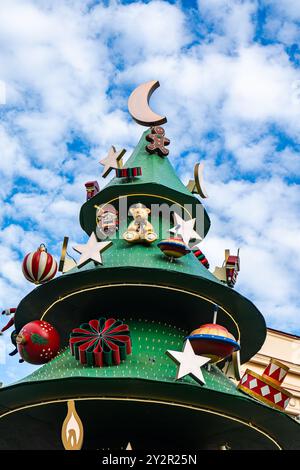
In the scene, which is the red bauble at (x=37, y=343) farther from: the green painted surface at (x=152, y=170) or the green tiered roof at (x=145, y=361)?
the green painted surface at (x=152, y=170)

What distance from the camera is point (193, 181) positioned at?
20375 millimetres

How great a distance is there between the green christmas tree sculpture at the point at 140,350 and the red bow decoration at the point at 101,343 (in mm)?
23

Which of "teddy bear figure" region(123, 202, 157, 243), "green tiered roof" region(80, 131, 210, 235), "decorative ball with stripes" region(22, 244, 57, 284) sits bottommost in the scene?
"decorative ball with stripes" region(22, 244, 57, 284)

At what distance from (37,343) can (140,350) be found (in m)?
2.31

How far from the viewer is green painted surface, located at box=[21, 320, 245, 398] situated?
44.5 feet

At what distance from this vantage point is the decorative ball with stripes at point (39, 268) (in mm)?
16266

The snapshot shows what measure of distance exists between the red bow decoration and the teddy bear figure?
2734 mm

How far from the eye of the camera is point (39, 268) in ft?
53.3

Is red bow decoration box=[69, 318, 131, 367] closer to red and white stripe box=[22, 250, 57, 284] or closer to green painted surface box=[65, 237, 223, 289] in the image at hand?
green painted surface box=[65, 237, 223, 289]

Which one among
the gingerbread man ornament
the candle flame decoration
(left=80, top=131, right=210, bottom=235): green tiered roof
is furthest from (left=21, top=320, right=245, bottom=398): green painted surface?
the gingerbread man ornament

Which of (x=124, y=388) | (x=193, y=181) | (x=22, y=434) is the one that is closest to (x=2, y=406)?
(x=22, y=434)

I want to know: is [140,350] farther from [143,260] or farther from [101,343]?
[143,260]

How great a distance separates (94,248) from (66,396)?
368 centimetres
